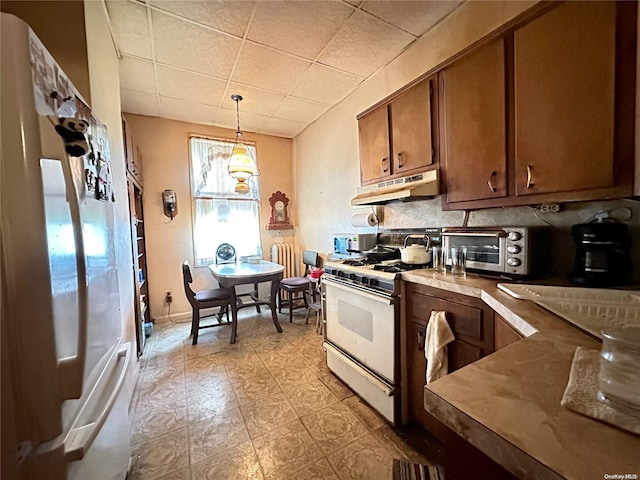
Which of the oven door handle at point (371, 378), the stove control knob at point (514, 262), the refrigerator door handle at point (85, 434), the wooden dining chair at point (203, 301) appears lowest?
the oven door handle at point (371, 378)

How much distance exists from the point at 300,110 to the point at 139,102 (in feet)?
6.17

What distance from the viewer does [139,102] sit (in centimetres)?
306

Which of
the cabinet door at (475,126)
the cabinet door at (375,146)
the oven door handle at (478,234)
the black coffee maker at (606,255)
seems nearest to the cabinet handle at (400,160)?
the cabinet door at (375,146)

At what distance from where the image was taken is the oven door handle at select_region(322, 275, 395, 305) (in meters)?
1.58

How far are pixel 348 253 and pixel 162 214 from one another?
2567 mm

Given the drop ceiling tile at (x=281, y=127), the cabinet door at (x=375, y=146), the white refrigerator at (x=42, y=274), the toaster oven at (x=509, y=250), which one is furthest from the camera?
the drop ceiling tile at (x=281, y=127)

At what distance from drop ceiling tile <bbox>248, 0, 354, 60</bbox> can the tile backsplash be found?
1526mm

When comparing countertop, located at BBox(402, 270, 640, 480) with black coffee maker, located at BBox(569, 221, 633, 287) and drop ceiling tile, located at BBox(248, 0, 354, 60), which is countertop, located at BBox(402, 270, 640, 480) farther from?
drop ceiling tile, located at BBox(248, 0, 354, 60)

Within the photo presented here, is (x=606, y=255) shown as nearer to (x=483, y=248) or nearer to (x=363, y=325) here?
(x=483, y=248)

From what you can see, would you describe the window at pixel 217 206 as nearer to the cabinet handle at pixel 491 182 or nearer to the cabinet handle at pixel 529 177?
the cabinet handle at pixel 491 182

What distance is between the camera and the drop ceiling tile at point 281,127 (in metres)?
3.70

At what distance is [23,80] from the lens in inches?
24.3

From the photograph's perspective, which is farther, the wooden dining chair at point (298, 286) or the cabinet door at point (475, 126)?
the wooden dining chair at point (298, 286)

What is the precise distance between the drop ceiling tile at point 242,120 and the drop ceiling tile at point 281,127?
10cm
